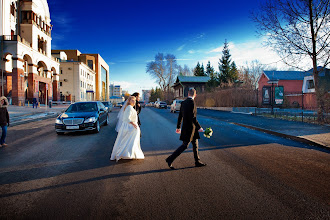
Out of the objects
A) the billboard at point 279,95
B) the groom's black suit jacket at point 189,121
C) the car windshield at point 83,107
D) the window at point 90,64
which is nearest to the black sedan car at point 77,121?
the car windshield at point 83,107

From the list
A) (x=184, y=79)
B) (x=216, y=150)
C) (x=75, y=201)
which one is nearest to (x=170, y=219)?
(x=75, y=201)

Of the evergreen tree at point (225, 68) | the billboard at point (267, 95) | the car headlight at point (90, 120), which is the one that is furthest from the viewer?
the evergreen tree at point (225, 68)

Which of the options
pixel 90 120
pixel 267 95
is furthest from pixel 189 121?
pixel 267 95

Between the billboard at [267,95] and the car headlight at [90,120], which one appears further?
the billboard at [267,95]

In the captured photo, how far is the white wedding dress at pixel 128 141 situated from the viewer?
5.75 meters

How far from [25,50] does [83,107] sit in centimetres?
2799

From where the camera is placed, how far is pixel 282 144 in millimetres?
8172

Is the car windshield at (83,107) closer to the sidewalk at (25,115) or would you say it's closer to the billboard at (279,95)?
the sidewalk at (25,115)

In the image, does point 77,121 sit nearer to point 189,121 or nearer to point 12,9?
point 189,121

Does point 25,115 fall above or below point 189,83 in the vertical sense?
below

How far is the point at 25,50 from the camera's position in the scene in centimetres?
3288

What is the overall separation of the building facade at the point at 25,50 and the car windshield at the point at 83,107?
43.8ft

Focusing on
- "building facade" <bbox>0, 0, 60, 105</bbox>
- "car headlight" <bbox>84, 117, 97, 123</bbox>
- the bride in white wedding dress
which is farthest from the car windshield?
"building facade" <bbox>0, 0, 60, 105</bbox>

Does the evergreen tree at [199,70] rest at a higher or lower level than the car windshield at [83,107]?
higher
